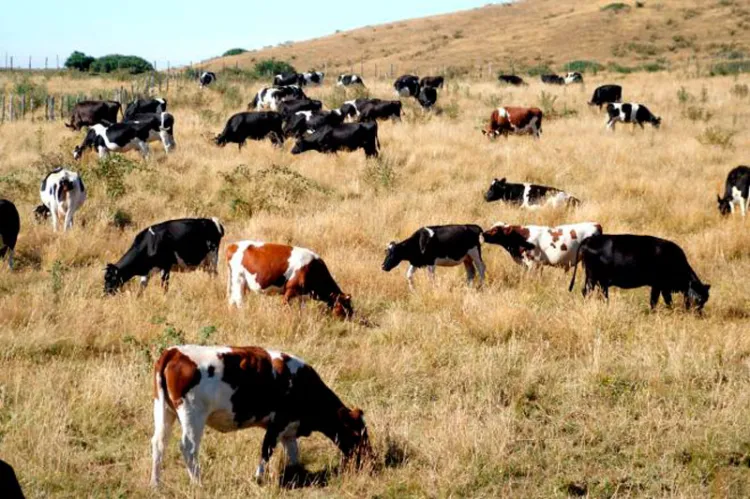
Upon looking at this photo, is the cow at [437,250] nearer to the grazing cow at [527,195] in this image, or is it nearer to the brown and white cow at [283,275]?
the brown and white cow at [283,275]

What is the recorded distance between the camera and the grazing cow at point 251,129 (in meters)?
23.3

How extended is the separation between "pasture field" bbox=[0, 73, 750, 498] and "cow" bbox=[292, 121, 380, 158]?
4.30 m

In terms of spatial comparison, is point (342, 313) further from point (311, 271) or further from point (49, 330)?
point (49, 330)

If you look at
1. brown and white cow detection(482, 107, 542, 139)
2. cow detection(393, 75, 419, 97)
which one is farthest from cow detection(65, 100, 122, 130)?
cow detection(393, 75, 419, 97)

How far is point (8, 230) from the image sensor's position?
11.7 m

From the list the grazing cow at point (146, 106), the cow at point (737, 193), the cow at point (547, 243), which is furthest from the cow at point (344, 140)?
the cow at point (547, 243)

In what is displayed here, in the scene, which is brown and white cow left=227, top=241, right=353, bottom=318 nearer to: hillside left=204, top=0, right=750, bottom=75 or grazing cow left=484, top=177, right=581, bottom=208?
grazing cow left=484, top=177, right=581, bottom=208

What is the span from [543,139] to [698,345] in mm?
15714

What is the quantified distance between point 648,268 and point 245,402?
613cm

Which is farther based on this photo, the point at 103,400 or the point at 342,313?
the point at 342,313

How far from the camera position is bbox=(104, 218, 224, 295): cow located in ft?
34.6

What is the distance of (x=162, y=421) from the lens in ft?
17.5

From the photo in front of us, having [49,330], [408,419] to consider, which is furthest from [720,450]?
[49,330]

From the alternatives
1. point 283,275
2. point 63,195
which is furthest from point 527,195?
point 63,195
